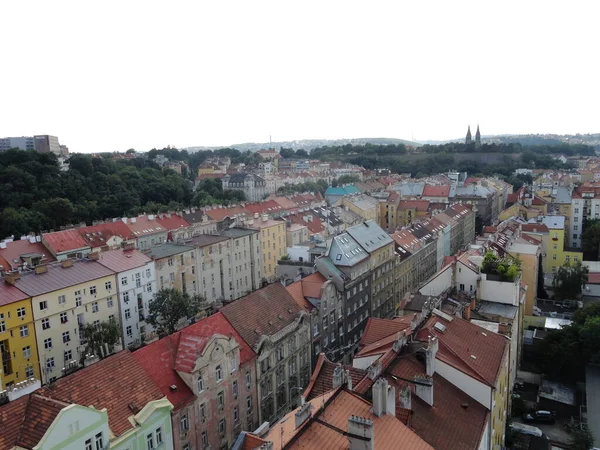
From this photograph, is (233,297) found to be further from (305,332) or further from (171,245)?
(305,332)

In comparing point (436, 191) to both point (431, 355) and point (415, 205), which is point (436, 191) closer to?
point (415, 205)

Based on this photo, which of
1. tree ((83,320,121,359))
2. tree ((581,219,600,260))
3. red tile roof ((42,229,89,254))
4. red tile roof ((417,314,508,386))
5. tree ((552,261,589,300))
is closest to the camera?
red tile roof ((417,314,508,386))

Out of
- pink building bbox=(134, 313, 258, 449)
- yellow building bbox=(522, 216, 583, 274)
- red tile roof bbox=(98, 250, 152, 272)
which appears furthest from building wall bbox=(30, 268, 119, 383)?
yellow building bbox=(522, 216, 583, 274)

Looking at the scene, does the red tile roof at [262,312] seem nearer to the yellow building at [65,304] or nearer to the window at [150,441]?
the window at [150,441]

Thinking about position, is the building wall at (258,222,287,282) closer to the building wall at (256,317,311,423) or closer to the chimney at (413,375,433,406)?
the building wall at (256,317,311,423)

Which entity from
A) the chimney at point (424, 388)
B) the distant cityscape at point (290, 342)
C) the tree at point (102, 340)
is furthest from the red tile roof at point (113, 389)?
the chimney at point (424, 388)

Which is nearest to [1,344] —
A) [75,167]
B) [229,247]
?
[229,247]

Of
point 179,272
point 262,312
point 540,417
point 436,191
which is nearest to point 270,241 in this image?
point 179,272
